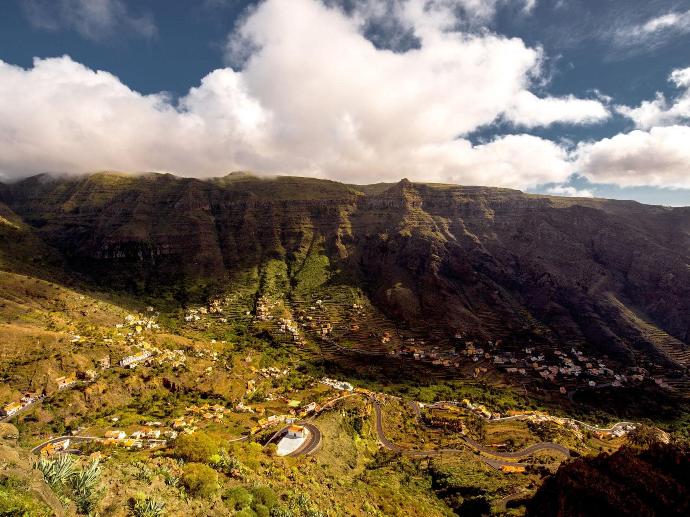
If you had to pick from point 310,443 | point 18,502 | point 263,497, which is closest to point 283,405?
point 310,443

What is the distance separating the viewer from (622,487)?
4291 centimetres

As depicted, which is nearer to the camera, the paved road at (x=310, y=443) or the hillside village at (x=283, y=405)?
the paved road at (x=310, y=443)

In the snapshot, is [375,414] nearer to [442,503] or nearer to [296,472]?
[442,503]

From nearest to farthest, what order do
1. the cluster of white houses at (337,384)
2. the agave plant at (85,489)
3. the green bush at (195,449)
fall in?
the agave plant at (85,489) < the green bush at (195,449) < the cluster of white houses at (337,384)

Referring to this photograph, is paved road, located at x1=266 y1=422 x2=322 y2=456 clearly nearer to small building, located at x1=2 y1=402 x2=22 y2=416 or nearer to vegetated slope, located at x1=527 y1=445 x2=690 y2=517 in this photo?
vegetated slope, located at x1=527 y1=445 x2=690 y2=517

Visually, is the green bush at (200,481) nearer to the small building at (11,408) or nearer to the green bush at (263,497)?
the green bush at (263,497)

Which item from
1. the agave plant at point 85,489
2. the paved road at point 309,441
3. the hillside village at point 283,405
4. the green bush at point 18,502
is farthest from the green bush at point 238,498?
the paved road at point 309,441

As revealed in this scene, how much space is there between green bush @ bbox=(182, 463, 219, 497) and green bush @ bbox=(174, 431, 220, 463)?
221 inches

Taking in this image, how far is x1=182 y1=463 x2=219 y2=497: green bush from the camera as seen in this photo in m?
27.0

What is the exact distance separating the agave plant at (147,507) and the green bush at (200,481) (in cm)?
508

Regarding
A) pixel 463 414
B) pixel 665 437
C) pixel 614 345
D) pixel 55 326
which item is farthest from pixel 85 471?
pixel 614 345

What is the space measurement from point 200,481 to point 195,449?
9.35 meters

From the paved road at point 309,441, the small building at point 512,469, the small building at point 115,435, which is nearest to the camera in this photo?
the paved road at point 309,441

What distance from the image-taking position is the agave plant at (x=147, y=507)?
68.6ft
